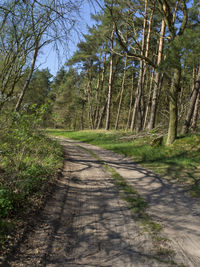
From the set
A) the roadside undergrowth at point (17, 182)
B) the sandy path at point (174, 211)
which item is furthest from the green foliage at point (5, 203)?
the sandy path at point (174, 211)

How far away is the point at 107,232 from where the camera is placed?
3023 mm

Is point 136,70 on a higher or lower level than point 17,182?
higher

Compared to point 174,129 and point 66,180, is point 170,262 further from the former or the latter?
point 174,129

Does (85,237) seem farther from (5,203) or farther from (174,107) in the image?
(174,107)

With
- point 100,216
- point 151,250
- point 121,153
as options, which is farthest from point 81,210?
point 121,153

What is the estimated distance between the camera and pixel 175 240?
116 inches

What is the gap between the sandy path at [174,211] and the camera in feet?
9.00

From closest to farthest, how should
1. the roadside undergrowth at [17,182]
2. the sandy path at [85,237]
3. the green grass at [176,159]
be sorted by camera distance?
the sandy path at [85,237], the roadside undergrowth at [17,182], the green grass at [176,159]

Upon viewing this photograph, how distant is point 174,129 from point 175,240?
8.41 m

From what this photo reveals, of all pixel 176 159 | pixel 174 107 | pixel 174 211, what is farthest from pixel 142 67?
pixel 174 211

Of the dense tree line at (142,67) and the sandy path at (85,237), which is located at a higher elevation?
the dense tree line at (142,67)

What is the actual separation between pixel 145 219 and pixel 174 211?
87 cm

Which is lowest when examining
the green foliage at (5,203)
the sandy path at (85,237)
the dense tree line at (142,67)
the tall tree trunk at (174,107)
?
the sandy path at (85,237)

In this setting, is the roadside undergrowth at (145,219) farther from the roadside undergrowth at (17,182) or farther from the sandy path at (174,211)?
the roadside undergrowth at (17,182)
